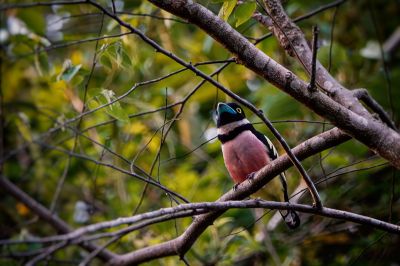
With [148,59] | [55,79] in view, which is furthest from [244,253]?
[55,79]

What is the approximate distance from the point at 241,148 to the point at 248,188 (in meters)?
1.05

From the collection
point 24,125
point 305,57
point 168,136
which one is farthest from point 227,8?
point 24,125

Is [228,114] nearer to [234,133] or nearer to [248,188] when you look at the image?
[234,133]

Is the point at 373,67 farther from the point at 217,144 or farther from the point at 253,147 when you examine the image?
the point at 253,147

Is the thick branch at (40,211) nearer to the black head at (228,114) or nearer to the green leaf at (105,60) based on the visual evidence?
the black head at (228,114)

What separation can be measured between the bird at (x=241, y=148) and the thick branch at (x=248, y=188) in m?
0.72

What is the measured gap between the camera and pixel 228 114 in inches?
146

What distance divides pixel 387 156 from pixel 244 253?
2478 millimetres

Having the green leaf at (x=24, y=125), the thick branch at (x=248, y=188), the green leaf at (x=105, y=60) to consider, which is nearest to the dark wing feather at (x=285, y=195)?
the thick branch at (x=248, y=188)

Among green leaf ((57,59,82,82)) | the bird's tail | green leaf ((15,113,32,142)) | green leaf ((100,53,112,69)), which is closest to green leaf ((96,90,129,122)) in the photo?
green leaf ((100,53,112,69))

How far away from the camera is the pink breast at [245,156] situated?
11.4ft

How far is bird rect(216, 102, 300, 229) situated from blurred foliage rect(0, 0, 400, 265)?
171 mm

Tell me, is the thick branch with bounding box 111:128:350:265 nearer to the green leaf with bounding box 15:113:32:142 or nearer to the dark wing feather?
the dark wing feather

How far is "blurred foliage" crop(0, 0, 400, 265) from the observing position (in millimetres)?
3803
